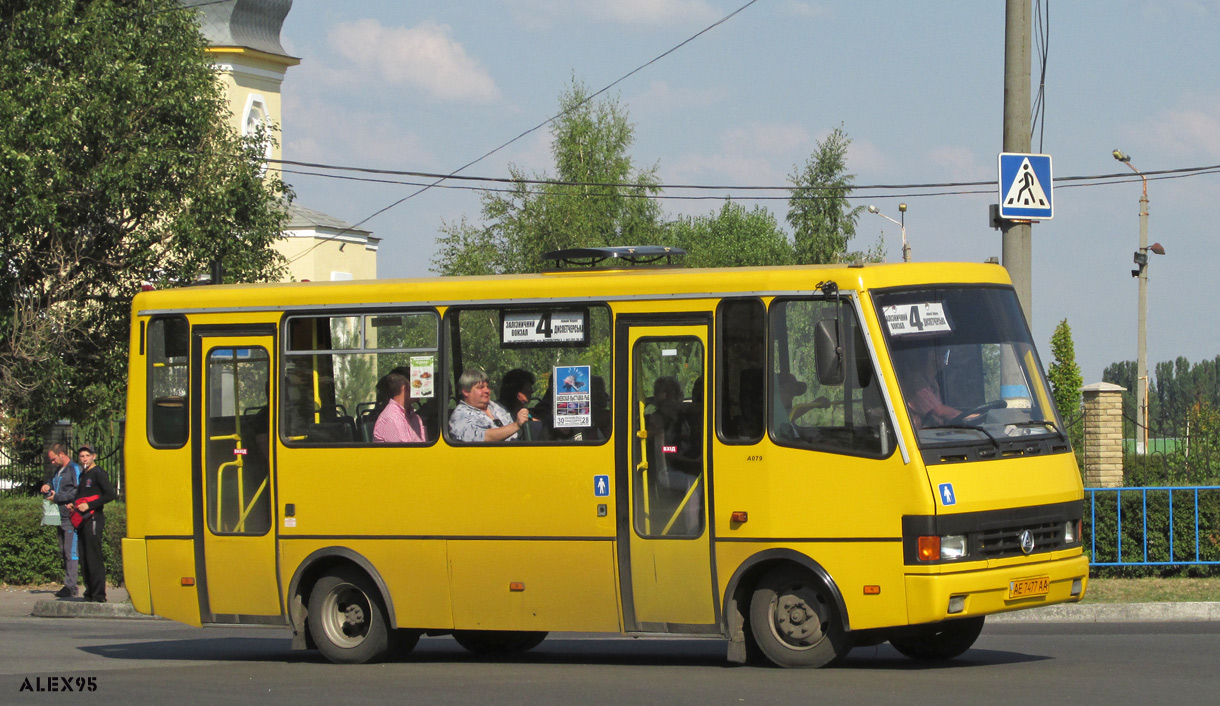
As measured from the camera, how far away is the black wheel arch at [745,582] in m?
10.2

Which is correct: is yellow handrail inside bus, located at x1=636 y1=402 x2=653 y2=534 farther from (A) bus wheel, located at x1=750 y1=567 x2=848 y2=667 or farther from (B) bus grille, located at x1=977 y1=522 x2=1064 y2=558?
(B) bus grille, located at x1=977 y1=522 x2=1064 y2=558

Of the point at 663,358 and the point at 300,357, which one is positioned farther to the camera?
the point at 300,357

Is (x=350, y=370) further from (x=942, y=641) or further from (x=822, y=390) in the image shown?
(x=942, y=641)

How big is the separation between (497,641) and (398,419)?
2403 mm

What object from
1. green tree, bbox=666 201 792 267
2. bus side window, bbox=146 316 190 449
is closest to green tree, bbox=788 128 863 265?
green tree, bbox=666 201 792 267

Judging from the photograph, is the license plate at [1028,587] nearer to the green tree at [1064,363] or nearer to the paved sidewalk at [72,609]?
the paved sidewalk at [72,609]

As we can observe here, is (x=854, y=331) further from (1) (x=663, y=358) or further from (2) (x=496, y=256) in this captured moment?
(2) (x=496, y=256)

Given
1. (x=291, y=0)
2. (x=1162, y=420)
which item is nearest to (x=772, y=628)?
(x=1162, y=420)

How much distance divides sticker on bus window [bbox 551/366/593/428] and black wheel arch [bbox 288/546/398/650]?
194 cm

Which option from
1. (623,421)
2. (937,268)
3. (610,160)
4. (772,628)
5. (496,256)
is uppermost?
(610,160)

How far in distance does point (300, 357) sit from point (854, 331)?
453cm

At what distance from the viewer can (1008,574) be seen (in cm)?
1005

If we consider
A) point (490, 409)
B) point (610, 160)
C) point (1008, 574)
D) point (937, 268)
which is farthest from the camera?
point (610, 160)

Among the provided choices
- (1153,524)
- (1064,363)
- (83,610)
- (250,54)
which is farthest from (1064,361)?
(83,610)
